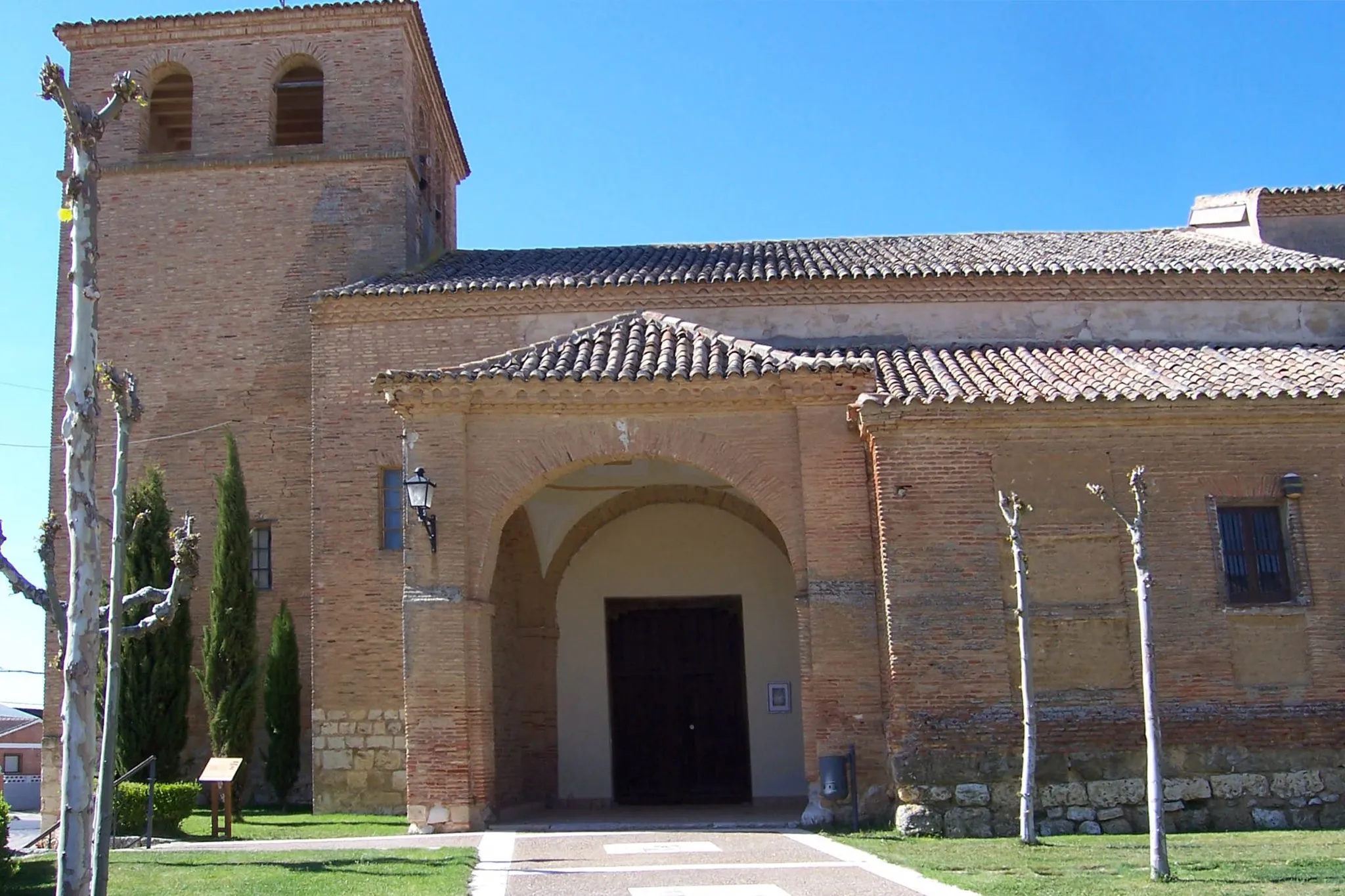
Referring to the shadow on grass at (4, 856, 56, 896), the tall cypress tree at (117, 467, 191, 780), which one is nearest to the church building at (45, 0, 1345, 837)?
the tall cypress tree at (117, 467, 191, 780)

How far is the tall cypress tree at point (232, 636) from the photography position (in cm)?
1552

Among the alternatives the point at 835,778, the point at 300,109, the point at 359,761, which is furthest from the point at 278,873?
the point at 300,109

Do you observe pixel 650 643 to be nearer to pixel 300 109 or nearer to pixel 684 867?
pixel 684 867

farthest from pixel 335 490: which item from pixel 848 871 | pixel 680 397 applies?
pixel 848 871

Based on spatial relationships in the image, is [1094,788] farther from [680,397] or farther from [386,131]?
[386,131]

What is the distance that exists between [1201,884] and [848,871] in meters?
2.36

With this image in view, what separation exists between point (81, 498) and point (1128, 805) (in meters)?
9.73

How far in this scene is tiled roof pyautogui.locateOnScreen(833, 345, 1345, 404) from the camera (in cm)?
1267

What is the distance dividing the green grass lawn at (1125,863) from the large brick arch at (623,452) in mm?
3550

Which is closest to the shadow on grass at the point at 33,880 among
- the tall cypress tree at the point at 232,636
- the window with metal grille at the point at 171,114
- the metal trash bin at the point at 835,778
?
the tall cypress tree at the point at 232,636

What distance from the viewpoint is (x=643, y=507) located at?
1659 centimetres

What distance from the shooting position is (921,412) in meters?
12.5

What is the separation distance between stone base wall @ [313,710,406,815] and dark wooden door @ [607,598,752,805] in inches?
114

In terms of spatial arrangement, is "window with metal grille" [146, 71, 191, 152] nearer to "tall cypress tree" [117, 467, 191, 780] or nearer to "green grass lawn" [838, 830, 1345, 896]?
"tall cypress tree" [117, 467, 191, 780]
